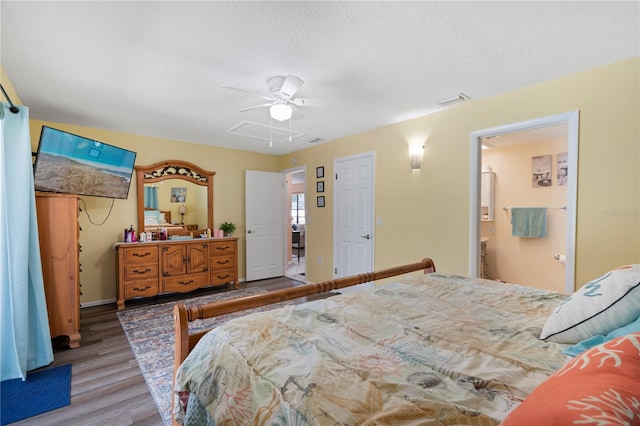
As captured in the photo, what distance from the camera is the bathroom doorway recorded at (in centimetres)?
402

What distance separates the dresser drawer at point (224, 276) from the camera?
454 centimetres

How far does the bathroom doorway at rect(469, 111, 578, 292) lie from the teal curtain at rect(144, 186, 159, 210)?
4.57 metres

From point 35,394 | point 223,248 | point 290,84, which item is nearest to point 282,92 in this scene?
point 290,84

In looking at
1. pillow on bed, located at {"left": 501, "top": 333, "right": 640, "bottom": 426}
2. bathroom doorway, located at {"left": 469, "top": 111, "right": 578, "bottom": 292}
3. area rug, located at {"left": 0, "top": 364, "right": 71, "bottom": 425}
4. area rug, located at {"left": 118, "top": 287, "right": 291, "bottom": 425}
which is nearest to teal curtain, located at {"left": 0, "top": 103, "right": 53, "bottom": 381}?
area rug, located at {"left": 0, "top": 364, "right": 71, "bottom": 425}

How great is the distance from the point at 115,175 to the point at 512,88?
4514mm

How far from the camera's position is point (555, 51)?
2016 millimetres

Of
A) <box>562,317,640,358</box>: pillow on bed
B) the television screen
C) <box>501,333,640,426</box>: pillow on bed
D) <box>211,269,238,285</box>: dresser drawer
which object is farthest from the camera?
<box>211,269,238,285</box>: dresser drawer

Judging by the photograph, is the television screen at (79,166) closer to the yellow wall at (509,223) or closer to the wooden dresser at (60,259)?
the wooden dresser at (60,259)

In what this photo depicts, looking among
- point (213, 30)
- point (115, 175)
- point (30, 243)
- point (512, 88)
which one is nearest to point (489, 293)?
point (512, 88)

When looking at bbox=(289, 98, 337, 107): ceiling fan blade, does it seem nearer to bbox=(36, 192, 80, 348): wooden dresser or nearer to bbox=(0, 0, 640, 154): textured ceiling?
bbox=(0, 0, 640, 154): textured ceiling

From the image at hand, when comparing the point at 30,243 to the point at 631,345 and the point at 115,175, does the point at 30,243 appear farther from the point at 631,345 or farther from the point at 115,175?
the point at 631,345

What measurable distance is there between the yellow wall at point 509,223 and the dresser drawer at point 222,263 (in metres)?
4.20

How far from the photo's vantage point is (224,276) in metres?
4.64

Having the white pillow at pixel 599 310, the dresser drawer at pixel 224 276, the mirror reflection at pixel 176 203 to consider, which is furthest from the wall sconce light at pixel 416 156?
the mirror reflection at pixel 176 203
